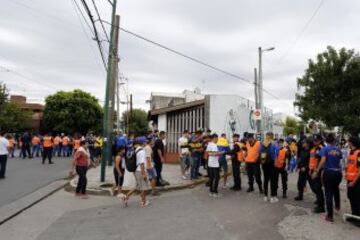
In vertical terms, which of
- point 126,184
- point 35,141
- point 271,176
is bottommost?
point 126,184

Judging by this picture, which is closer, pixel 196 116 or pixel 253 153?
pixel 253 153

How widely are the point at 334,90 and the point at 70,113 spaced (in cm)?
3637

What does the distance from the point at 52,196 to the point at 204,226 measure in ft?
18.6

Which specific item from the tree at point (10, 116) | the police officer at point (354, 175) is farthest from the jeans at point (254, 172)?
the tree at point (10, 116)

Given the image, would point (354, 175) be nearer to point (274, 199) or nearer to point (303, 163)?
point (303, 163)

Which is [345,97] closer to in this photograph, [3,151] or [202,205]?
[202,205]

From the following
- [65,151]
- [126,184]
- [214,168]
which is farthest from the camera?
[65,151]

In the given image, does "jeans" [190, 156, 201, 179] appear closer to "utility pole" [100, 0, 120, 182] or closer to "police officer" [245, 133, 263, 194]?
"police officer" [245, 133, 263, 194]

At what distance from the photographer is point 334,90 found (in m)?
21.3

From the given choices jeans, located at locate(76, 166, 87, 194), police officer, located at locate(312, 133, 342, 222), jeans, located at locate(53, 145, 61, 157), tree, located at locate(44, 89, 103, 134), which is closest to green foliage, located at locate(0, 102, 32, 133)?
tree, located at locate(44, 89, 103, 134)

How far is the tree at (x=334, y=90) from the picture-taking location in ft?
67.0

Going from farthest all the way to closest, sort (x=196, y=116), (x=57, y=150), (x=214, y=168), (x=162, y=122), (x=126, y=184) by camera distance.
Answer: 1. (x=57, y=150)
2. (x=162, y=122)
3. (x=196, y=116)
4. (x=126, y=184)
5. (x=214, y=168)

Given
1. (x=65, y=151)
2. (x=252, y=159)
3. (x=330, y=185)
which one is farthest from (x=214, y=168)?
(x=65, y=151)

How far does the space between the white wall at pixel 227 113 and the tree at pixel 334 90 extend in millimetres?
4100
